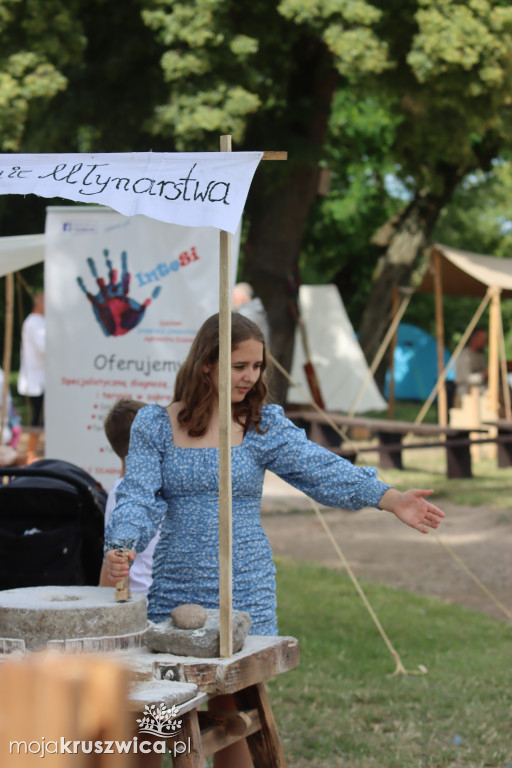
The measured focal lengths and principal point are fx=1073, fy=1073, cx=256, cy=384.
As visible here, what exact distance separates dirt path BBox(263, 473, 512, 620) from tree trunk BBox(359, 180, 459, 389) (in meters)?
6.57

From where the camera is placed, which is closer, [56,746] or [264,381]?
[56,746]

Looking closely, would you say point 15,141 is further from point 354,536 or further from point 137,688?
point 137,688

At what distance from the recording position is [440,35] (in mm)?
11203

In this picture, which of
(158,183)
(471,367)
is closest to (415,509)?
(158,183)

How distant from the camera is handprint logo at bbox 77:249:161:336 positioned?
6199 mm

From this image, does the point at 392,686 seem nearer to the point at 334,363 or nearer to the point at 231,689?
the point at 231,689

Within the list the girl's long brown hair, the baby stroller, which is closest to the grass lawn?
the baby stroller

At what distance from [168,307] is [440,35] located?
6469 millimetres

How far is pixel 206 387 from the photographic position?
10.2 ft

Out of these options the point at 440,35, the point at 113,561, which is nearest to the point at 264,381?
the point at 113,561

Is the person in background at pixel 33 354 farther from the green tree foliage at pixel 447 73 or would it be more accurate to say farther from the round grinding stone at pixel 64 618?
the round grinding stone at pixel 64 618

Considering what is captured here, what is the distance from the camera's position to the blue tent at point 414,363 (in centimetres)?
2844

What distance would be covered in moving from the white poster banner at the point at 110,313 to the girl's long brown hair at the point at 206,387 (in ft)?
9.50

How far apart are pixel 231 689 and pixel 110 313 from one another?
4.03m
